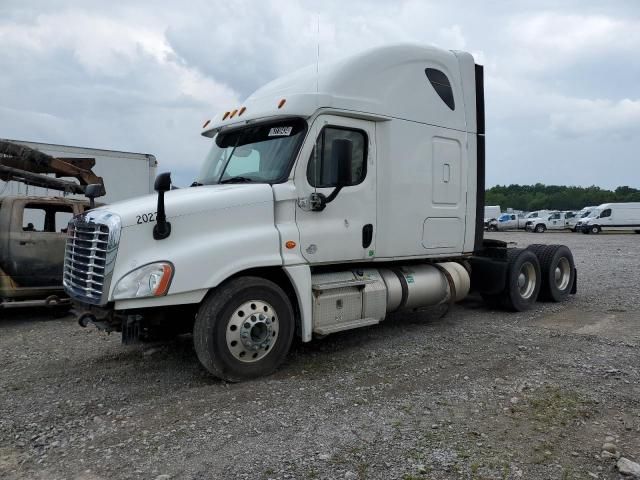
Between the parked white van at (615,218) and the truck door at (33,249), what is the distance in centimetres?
3941

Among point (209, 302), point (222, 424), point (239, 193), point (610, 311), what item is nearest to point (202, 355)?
point (209, 302)

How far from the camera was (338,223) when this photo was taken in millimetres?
5770

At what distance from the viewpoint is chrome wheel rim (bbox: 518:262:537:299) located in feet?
28.4

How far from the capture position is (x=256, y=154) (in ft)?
18.9

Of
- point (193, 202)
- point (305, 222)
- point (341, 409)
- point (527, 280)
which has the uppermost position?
point (193, 202)

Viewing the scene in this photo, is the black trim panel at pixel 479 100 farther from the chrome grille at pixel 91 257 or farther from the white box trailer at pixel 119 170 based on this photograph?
the white box trailer at pixel 119 170

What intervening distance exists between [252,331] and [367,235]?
1.87 metres

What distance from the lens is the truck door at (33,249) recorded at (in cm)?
791

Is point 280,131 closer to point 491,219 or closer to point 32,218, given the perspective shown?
point 32,218

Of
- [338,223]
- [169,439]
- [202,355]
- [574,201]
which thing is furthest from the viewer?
[574,201]

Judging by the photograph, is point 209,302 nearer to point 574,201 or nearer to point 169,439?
point 169,439

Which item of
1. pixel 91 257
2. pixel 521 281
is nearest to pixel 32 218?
pixel 91 257

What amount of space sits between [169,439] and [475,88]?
20.0ft

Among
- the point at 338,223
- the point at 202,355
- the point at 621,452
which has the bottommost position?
the point at 621,452
